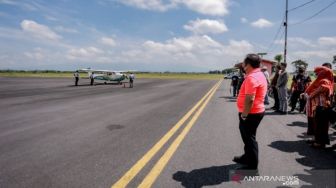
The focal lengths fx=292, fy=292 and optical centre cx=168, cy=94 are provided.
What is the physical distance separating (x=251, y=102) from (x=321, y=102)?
112 inches

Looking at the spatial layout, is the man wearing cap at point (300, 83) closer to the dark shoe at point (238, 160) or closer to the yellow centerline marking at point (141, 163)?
the yellow centerline marking at point (141, 163)

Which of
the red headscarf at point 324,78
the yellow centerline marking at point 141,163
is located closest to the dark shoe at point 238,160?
the yellow centerline marking at point 141,163

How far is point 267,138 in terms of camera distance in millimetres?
6660

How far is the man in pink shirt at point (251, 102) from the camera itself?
4.17m

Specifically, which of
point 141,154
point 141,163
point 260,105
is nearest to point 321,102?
point 260,105

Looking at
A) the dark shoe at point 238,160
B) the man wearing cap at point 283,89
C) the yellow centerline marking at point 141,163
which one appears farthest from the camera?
the man wearing cap at point 283,89

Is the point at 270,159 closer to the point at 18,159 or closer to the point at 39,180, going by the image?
the point at 39,180

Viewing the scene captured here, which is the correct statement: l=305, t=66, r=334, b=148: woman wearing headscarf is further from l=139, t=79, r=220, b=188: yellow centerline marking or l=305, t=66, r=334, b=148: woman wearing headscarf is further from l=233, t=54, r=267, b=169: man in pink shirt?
l=139, t=79, r=220, b=188: yellow centerline marking

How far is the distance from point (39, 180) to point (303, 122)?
790 cm

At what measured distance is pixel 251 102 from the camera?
13.6ft

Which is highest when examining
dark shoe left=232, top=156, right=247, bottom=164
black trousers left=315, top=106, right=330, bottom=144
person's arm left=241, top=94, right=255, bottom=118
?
person's arm left=241, top=94, right=255, bottom=118

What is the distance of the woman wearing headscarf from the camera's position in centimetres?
592

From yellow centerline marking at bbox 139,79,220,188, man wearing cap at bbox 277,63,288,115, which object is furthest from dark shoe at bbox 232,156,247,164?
man wearing cap at bbox 277,63,288,115

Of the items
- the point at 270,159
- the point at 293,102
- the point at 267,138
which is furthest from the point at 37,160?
the point at 293,102
